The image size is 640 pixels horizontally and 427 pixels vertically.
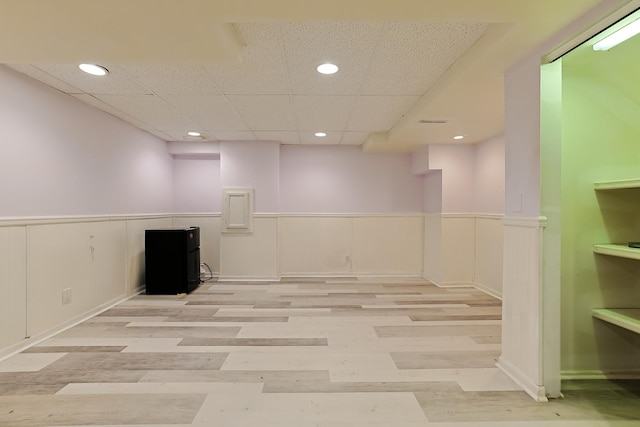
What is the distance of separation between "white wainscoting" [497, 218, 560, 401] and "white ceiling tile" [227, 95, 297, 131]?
242cm

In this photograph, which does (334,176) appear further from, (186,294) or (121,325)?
(121,325)

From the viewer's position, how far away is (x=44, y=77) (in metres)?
2.80

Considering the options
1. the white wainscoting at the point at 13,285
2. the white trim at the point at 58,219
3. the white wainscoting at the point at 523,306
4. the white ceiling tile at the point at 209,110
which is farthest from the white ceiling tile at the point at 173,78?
the white wainscoting at the point at 523,306

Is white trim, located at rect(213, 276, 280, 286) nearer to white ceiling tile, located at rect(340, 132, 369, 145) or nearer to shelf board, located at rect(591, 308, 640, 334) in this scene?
white ceiling tile, located at rect(340, 132, 369, 145)

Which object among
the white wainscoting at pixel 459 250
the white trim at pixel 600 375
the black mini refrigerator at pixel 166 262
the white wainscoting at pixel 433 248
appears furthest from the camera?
the white wainscoting at pixel 433 248

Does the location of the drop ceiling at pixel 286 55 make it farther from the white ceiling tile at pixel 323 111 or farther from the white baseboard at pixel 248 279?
the white baseboard at pixel 248 279

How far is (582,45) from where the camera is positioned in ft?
6.03

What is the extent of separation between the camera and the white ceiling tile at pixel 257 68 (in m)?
2.07

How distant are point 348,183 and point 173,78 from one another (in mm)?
3635

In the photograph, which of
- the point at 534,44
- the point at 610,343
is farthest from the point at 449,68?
the point at 610,343

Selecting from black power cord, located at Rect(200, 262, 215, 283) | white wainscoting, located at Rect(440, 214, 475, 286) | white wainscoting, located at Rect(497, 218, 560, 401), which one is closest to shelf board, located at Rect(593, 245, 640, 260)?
white wainscoting, located at Rect(497, 218, 560, 401)

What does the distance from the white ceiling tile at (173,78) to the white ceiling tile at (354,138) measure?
2.31 meters

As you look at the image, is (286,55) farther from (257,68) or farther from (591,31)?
(591,31)

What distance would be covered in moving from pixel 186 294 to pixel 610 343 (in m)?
4.58
